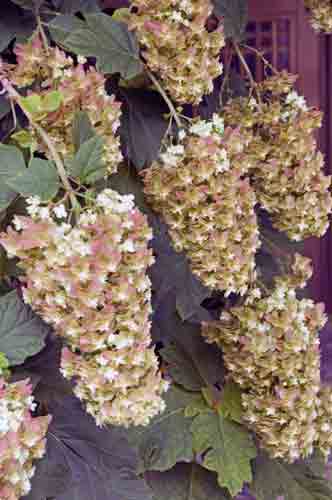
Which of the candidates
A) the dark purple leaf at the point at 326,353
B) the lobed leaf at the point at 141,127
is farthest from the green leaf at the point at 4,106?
the dark purple leaf at the point at 326,353

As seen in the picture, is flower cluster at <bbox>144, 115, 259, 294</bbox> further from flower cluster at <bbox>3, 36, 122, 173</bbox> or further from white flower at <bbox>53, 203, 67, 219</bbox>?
white flower at <bbox>53, 203, 67, 219</bbox>

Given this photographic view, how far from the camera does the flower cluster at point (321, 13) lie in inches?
37.0

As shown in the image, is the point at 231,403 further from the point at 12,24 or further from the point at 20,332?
the point at 12,24

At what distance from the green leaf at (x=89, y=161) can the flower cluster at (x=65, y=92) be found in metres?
0.05

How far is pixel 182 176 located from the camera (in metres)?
0.70

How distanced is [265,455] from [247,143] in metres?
0.53

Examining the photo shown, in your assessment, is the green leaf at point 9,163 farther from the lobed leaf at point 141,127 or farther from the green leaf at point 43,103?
the lobed leaf at point 141,127

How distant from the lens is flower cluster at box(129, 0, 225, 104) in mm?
710

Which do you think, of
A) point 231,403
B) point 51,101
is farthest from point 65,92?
point 231,403

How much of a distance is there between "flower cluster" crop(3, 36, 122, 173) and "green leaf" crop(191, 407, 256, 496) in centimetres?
49

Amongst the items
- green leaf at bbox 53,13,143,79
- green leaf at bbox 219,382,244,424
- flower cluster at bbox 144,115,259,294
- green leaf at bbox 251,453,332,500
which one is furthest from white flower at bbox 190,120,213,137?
green leaf at bbox 251,453,332,500

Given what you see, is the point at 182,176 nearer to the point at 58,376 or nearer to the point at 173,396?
the point at 58,376

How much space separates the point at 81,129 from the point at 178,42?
169mm

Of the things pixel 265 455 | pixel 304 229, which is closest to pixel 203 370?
pixel 265 455
